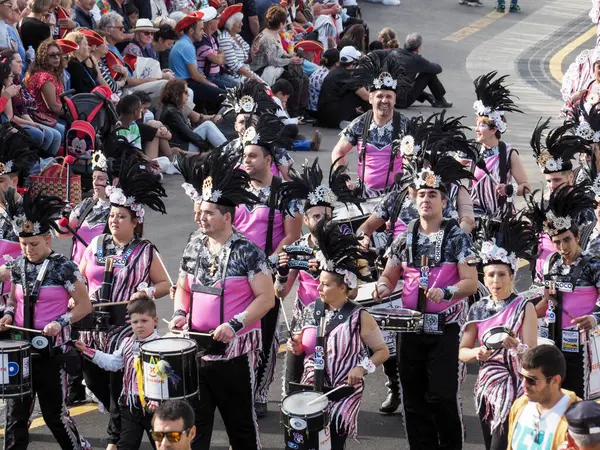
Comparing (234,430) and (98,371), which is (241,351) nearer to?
(234,430)

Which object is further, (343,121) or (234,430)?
(343,121)

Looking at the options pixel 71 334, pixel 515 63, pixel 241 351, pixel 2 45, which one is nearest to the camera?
pixel 241 351

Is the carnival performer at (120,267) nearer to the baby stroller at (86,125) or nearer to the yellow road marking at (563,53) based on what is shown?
the baby stroller at (86,125)

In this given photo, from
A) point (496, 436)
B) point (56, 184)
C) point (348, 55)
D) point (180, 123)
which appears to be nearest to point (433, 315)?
point (496, 436)

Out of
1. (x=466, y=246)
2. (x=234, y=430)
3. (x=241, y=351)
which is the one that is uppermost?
(x=466, y=246)

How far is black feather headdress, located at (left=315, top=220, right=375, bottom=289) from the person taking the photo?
875 centimetres

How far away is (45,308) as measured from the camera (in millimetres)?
9312

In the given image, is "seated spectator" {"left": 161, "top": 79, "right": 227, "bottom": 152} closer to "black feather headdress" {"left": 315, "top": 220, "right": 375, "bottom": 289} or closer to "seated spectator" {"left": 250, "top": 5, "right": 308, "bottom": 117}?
"seated spectator" {"left": 250, "top": 5, "right": 308, "bottom": 117}

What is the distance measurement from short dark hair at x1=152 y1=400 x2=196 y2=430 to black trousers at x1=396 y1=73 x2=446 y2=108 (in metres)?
14.9

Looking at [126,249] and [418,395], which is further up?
[126,249]

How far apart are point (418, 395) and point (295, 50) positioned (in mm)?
13034

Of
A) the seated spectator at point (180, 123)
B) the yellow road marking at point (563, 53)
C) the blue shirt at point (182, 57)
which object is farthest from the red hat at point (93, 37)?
the yellow road marking at point (563, 53)

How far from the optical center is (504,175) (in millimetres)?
12516

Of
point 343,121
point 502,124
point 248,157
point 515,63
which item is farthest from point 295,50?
point 248,157
